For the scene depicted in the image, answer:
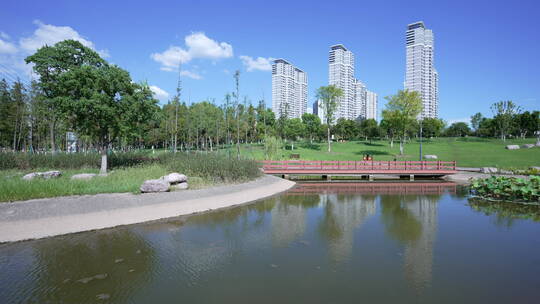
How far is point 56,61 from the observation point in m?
19.5

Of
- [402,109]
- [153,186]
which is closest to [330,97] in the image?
[402,109]

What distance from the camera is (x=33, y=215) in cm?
1059

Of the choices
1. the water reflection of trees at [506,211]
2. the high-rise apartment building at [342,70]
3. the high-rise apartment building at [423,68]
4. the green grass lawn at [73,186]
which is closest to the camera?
the green grass lawn at [73,186]

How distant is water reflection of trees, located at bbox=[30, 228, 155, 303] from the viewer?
6246 millimetres

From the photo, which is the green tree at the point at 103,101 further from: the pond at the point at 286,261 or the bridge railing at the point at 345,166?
the bridge railing at the point at 345,166

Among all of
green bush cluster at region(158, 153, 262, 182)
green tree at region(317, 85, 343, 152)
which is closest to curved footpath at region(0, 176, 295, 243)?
green bush cluster at region(158, 153, 262, 182)

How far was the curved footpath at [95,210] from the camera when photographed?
10.0m

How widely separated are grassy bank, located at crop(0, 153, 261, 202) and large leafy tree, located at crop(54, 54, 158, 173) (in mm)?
3144

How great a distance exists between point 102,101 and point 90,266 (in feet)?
49.6

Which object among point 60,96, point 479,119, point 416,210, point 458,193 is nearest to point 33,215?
point 60,96

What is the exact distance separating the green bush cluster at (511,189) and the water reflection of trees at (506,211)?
4.37 feet

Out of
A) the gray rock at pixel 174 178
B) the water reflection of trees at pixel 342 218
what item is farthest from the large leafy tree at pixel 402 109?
the gray rock at pixel 174 178

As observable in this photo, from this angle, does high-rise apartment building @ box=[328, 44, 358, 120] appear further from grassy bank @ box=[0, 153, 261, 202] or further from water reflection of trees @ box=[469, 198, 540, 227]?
water reflection of trees @ box=[469, 198, 540, 227]

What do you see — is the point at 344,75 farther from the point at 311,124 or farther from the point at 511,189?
the point at 511,189
